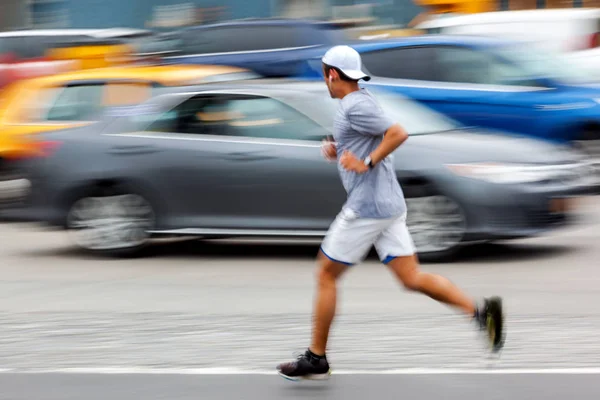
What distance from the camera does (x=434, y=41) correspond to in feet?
48.3

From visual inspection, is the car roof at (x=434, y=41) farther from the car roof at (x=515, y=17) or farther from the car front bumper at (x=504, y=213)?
the car roof at (x=515, y=17)

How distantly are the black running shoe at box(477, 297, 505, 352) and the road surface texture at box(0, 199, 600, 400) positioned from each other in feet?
0.55

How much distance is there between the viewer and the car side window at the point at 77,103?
1328cm

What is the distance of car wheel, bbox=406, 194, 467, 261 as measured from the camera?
406 inches

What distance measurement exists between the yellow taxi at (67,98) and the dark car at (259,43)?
337 centimetres

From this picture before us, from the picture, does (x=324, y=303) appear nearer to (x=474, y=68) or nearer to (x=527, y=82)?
(x=527, y=82)

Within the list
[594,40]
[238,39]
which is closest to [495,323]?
[238,39]

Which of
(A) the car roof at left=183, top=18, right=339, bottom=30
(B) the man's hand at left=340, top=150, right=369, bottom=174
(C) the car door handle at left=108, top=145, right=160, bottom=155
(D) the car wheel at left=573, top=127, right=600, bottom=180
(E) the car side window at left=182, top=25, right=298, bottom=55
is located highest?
(B) the man's hand at left=340, top=150, right=369, bottom=174

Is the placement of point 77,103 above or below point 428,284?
below

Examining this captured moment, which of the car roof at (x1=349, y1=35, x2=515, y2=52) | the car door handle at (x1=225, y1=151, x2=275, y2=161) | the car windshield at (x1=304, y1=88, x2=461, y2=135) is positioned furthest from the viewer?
the car roof at (x1=349, y1=35, x2=515, y2=52)

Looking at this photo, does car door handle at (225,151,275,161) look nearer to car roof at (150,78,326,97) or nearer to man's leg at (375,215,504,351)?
car roof at (150,78,326,97)

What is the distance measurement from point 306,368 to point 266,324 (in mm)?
1611

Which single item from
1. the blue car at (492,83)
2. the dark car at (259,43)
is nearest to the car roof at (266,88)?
the blue car at (492,83)
